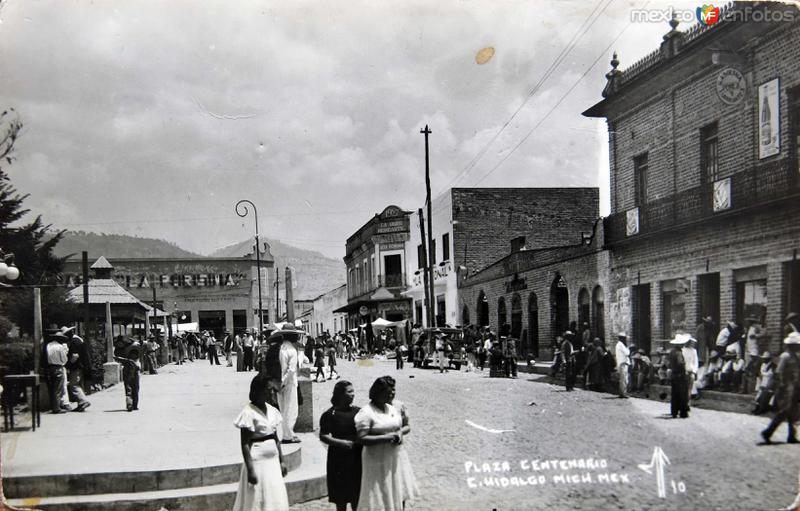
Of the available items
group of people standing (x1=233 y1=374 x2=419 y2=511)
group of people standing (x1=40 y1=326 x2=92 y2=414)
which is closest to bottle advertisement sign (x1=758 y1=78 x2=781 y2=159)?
group of people standing (x1=233 y1=374 x2=419 y2=511)

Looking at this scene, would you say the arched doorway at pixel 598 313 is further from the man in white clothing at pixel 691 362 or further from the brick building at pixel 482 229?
the man in white clothing at pixel 691 362

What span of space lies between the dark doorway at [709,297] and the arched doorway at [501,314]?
313 inches

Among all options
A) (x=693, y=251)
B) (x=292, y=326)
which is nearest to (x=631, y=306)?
(x=693, y=251)

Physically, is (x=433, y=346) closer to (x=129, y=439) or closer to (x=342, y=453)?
(x=129, y=439)

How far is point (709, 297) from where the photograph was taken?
8.40m

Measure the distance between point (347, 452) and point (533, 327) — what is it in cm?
934

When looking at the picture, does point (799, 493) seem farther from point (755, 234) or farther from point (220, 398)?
point (220, 398)

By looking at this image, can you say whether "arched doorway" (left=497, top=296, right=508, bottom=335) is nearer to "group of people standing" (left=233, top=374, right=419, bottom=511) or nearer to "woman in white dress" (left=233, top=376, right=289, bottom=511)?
"group of people standing" (left=233, top=374, right=419, bottom=511)

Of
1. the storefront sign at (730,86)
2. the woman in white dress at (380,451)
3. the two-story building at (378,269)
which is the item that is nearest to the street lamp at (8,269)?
the two-story building at (378,269)

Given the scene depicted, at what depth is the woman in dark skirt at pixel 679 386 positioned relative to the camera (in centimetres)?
822

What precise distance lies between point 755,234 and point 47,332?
10.2 m

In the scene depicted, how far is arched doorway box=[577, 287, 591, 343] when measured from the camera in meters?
10.7

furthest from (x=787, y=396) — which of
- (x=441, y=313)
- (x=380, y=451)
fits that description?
(x=441, y=313)

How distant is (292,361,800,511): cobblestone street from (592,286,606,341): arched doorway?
1069mm
